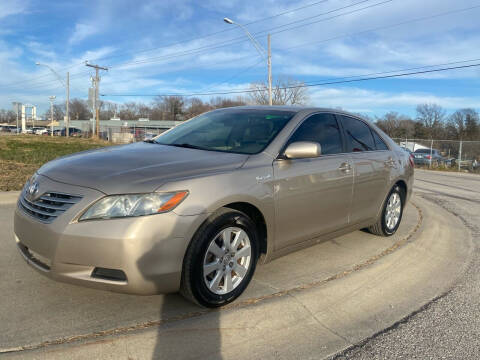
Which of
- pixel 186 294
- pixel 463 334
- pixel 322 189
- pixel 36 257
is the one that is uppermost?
pixel 322 189

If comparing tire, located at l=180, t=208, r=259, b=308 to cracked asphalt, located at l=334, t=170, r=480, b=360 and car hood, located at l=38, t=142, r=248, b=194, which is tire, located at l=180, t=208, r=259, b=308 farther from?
cracked asphalt, located at l=334, t=170, r=480, b=360

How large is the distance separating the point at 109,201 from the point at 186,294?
88 centimetres

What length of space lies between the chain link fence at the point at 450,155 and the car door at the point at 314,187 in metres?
19.8

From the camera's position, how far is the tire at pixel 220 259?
2727 mm

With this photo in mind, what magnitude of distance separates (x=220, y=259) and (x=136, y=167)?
0.95 meters

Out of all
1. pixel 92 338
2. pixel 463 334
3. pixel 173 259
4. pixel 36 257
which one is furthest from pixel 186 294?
pixel 463 334

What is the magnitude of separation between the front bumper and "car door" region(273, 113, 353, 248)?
0.97m

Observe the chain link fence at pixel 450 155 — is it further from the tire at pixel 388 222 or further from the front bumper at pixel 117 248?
the front bumper at pixel 117 248

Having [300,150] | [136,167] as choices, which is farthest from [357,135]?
[136,167]

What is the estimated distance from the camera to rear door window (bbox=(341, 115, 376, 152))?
4430mm

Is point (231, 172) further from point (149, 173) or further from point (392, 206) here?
point (392, 206)

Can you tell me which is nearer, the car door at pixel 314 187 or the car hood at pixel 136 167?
the car hood at pixel 136 167

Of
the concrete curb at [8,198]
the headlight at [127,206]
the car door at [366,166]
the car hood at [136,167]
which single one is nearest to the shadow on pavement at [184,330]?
the headlight at [127,206]

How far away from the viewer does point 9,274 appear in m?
3.44
